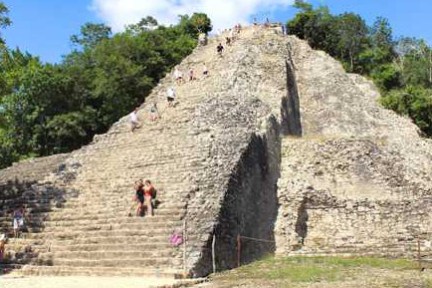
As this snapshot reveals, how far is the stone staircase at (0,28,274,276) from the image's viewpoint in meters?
13.7

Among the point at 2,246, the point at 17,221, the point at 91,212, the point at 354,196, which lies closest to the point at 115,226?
the point at 91,212

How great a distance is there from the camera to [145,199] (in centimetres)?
1555

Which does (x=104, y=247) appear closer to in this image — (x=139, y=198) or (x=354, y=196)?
(x=139, y=198)

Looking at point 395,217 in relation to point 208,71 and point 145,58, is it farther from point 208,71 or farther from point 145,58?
point 145,58

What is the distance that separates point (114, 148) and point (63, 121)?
1387 centimetres

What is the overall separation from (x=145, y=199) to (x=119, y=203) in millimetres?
1210

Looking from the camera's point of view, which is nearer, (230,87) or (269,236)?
(269,236)

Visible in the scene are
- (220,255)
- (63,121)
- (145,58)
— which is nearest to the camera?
(220,255)

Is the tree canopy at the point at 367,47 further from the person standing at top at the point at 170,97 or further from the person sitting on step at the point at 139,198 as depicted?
the person sitting on step at the point at 139,198

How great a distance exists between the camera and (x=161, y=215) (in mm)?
14938

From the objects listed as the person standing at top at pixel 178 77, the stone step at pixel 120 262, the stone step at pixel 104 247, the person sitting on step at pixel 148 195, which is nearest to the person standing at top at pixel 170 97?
the person standing at top at pixel 178 77

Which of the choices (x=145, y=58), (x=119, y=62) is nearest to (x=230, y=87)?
(x=119, y=62)

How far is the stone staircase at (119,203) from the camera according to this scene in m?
13.7

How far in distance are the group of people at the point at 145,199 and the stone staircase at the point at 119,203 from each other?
20 centimetres
